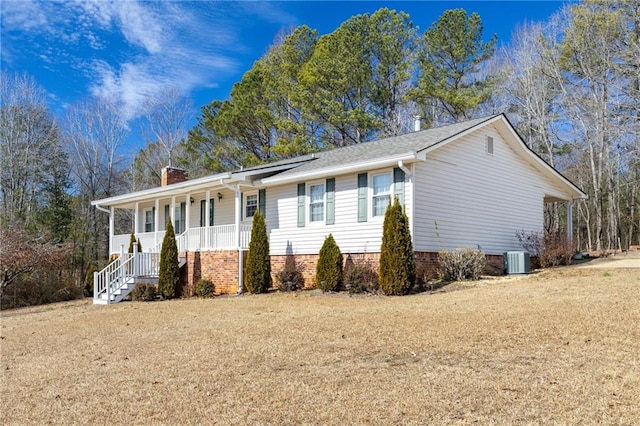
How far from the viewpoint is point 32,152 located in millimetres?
29750

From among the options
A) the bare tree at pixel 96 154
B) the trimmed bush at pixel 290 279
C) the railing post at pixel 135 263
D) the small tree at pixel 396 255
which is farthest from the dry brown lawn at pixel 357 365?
the bare tree at pixel 96 154

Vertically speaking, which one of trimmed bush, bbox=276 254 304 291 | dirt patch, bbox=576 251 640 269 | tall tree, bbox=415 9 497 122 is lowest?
trimmed bush, bbox=276 254 304 291

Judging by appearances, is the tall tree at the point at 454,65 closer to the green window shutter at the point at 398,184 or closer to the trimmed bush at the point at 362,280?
the green window shutter at the point at 398,184

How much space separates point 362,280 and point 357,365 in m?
7.70

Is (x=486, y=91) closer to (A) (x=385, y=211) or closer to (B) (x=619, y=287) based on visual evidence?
(A) (x=385, y=211)

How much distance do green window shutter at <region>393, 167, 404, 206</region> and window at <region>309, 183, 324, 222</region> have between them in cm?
280

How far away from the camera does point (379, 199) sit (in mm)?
15188

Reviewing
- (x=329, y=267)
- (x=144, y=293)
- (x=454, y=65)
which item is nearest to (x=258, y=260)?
(x=329, y=267)

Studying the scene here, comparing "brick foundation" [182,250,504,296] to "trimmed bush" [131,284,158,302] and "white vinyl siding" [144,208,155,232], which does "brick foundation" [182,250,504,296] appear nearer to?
"trimmed bush" [131,284,158,302]

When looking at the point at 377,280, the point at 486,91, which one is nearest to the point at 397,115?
the point at 486,91

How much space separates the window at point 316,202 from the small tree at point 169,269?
4761mm

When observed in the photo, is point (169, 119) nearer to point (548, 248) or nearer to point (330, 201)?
point (330, 201)

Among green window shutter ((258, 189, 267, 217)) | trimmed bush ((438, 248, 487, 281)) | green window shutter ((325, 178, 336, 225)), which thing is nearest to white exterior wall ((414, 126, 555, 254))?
trimmed bush ((438, 248, 487, 281))

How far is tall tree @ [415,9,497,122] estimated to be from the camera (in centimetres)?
2781
